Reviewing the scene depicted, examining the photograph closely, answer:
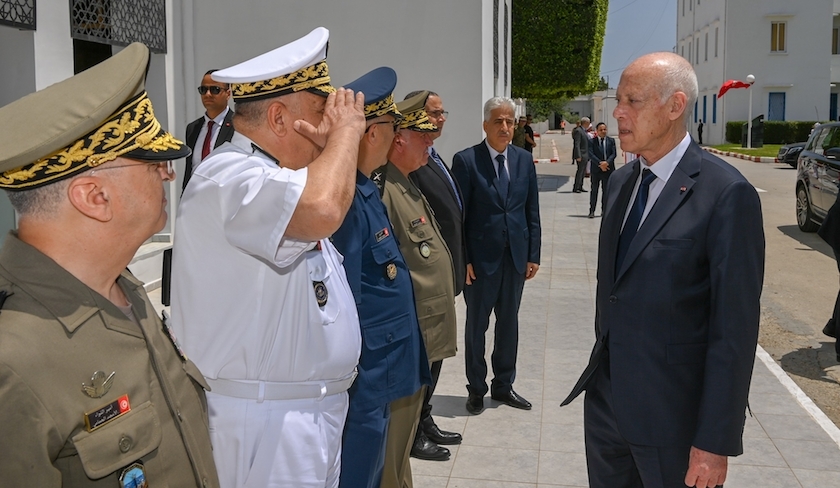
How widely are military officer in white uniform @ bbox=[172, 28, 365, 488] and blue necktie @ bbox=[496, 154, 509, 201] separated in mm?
3465

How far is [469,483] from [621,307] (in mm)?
2033

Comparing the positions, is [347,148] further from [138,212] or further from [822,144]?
[822,144]

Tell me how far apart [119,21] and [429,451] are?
217 inches

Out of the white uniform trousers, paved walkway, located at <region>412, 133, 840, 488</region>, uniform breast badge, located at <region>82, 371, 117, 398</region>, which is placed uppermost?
uniform breast badge, located at <region>82, 371, 117, 398</region>

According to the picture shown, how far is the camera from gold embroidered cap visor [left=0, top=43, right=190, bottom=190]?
1554 millimetres

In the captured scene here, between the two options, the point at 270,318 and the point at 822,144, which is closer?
the point at 270,318

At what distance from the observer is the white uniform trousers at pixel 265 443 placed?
2283mm

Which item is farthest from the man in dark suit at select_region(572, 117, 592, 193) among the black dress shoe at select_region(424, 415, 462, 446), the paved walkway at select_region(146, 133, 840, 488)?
the black dress shoe at select_region(424, 415, 462, 446)

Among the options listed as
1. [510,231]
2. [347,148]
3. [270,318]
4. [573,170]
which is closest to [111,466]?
[270,318]

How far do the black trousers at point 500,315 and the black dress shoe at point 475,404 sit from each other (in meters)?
0.05

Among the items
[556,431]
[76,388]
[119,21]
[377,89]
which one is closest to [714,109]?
[119,21]

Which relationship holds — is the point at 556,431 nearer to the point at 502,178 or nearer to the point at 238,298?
the point at 502,178

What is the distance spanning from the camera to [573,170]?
29953 mm

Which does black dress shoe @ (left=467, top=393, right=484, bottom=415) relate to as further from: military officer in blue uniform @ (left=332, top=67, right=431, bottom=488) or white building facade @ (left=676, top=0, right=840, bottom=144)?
white building facade @ (left=676, top=0, right=840, bottom=144)
